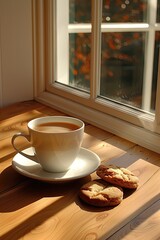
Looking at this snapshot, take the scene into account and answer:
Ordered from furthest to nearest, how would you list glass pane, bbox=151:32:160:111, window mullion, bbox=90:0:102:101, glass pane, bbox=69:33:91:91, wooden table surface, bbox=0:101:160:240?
1. glass pane, bbox=69:33:91:91
2. window mullion, bbox=90:0:102:101
3. glass pane, bbox=151:32:160:111
4. wooden table surface, bbox=0:101:160:240

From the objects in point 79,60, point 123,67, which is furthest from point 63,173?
point 79,60

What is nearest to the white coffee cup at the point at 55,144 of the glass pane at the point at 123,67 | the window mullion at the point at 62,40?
the glass pane at the point at 123,67

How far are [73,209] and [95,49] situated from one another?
59 cm

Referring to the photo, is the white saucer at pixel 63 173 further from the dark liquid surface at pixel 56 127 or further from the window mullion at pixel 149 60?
the window mullion at pixel 149 60

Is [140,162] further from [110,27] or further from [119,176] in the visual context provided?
[110,27]

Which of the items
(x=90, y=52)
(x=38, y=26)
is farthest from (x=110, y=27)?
(x=38, y=26)

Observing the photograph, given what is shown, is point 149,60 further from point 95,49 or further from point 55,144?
point 55,144

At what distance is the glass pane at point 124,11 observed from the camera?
1136mm

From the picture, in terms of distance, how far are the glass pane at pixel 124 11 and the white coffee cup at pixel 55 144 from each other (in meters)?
0.46

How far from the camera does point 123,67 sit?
124 cm

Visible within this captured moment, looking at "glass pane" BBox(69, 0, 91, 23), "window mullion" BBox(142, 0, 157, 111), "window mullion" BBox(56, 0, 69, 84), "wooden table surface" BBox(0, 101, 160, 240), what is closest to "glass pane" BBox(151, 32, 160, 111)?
"window mullion" BBox(142, 0, 157, 111)

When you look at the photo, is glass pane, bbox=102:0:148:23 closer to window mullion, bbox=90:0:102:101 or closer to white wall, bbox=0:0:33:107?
window mullion, bbox=90:0:102:101

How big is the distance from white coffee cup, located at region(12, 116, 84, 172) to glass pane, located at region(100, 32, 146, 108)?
1.25 ft

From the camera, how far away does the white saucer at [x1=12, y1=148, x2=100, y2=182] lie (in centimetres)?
80
